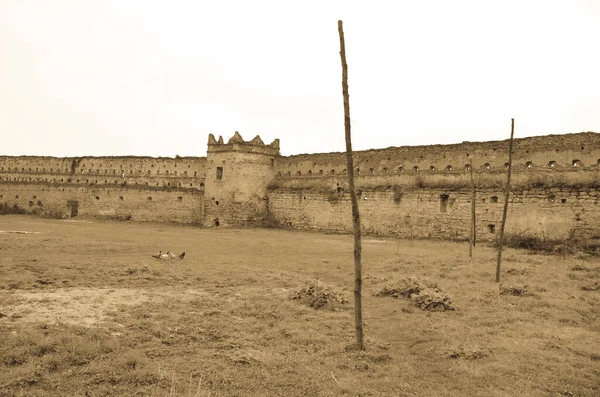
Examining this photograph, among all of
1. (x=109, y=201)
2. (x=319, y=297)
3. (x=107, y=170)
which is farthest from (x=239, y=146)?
(x=319, y=297)

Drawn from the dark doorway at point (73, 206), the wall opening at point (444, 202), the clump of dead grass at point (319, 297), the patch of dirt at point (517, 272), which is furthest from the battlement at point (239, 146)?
the clump of dead grass at point (319, 297)

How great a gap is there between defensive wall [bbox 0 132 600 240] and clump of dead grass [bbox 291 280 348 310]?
44.4 ft

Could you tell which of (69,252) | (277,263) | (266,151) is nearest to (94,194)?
(266,151)

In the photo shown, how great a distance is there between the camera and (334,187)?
1051 inches

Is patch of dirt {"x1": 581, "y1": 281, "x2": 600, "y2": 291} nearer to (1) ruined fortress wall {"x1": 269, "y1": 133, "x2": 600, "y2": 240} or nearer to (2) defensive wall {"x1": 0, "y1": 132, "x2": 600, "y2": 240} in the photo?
(1) ruined fortress wall {"x1": 269, "y1": 133, "x2": 600, "y2": 240}

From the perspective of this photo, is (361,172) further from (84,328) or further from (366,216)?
(84,328)

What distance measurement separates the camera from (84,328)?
615 centimetres

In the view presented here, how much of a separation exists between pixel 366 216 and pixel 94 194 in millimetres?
21053

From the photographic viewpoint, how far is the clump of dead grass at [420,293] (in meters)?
8.18

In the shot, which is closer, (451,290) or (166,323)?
(166,323)

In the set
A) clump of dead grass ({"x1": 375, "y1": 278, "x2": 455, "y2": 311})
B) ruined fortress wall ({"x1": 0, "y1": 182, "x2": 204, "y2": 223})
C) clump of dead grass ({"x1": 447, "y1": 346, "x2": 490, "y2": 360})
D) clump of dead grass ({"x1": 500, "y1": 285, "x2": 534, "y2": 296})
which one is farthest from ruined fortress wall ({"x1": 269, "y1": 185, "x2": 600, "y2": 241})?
clump of dead grass ({"x1": 447, "y1": 346, "x2": 490, "y2": 360})

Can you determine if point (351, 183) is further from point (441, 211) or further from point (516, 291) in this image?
point (441, 211)

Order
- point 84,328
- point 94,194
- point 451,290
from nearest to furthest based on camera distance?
point 84,328, point 451,290, point 94,194

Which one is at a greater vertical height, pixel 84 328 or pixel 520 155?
pixel 520 155
